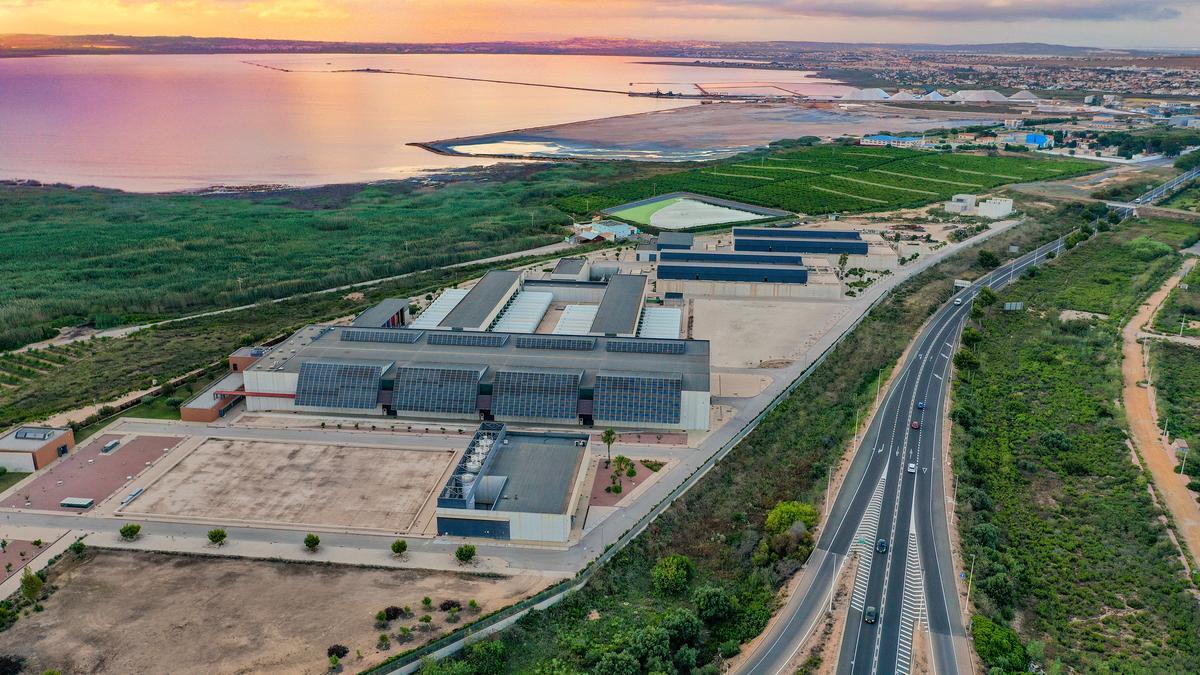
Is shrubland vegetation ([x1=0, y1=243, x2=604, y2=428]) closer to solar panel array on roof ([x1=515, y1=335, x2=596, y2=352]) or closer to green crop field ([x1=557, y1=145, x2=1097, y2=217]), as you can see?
solar panel array on roof ([x1=515, y1=335, x2=596, y2=352])

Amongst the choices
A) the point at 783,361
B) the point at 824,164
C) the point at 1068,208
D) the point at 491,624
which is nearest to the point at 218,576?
the point at 491,624

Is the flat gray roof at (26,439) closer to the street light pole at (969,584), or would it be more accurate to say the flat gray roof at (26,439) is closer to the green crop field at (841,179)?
the street light pole at (969,584)

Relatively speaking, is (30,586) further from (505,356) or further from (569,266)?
(569,266)

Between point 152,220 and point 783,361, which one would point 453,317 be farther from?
point 152,220

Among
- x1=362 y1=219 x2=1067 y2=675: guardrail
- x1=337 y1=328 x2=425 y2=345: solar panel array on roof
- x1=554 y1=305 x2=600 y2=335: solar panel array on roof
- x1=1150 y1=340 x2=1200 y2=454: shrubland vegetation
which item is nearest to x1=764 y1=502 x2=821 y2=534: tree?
x1=362 y1=219 x2=1067 y2=675: guardrail

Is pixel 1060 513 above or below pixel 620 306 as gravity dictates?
below

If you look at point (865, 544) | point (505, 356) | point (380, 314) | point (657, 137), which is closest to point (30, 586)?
point (505, 356)

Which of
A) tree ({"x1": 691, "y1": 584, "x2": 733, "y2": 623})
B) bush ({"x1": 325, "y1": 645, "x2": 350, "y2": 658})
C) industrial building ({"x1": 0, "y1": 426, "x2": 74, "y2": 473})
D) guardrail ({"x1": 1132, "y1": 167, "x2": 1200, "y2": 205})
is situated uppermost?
guardrail ({"x1": 1132, "y1": 167, "x2": 1200, "y2": 205})
